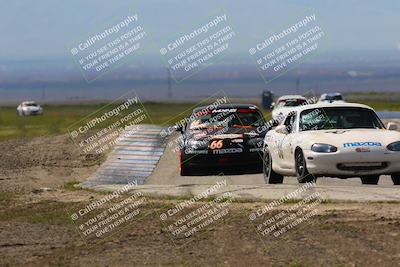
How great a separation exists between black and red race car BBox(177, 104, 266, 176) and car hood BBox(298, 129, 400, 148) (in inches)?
143

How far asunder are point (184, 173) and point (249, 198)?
22.0ft

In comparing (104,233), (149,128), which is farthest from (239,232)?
(149,128)

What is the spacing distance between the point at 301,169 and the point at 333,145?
2.59ft

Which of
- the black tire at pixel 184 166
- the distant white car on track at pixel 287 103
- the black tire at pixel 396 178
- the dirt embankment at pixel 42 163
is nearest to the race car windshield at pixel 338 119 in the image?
the black tire at pixel 396 178

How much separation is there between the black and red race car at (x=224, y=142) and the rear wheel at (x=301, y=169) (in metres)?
3.60

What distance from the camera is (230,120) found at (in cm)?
1944

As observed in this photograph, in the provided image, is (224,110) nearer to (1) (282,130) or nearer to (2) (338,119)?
(1) (282,130)

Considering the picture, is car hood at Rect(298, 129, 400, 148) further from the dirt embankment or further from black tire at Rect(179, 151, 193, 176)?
the dirt embankment

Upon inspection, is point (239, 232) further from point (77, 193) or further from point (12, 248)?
point (77, 193)

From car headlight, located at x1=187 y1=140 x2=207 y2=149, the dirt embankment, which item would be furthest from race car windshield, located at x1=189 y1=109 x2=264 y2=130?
the dirt embankment

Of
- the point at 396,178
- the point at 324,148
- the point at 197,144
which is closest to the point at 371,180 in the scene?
the point at 396,178

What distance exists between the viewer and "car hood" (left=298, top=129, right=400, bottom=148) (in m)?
14.2

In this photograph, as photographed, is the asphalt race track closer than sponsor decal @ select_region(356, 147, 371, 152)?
Yes

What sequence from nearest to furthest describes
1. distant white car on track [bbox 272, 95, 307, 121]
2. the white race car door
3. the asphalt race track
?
the asphalt race track
the white race car door
distant white car on track [bbox 272, 95, 307, 121]
